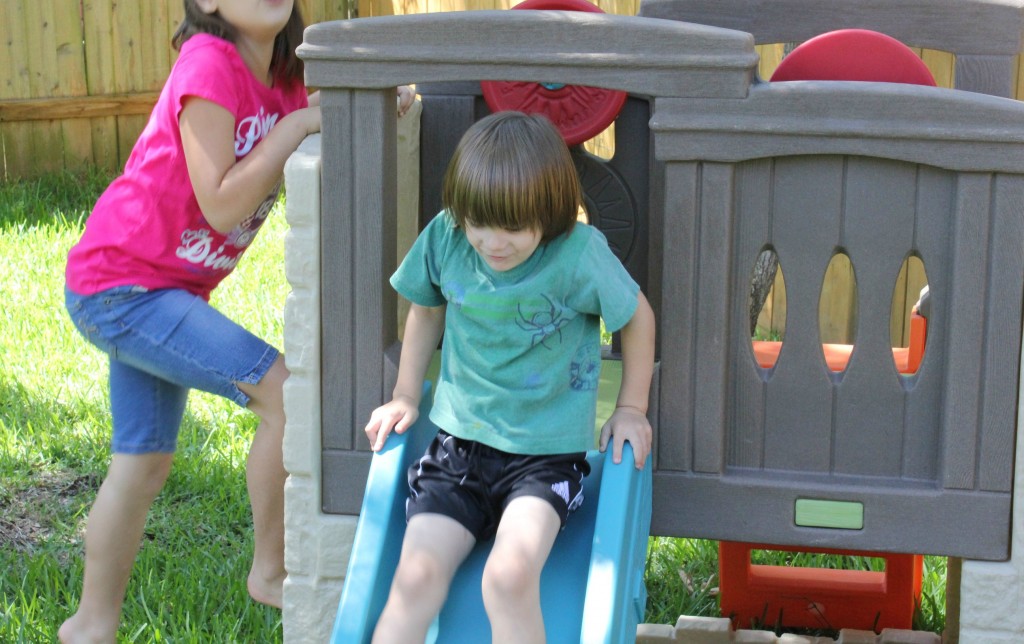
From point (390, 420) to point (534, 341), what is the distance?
298 millimetres

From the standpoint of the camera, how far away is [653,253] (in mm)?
2762

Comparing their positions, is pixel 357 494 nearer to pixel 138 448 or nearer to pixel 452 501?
pixel 452 501

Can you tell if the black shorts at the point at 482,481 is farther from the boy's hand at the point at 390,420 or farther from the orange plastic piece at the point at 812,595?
the orange plastic piece at the point at 812,595

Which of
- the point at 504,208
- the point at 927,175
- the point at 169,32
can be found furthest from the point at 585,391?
the point at 169,32

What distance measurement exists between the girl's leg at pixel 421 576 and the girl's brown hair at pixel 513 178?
505 millimetres

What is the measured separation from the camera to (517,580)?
195 centimetres

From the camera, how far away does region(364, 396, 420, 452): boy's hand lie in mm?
2205

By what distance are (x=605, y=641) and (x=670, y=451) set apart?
0.44m

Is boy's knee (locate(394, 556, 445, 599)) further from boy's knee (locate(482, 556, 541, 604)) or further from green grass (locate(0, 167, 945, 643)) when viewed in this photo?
green grass (locate(0, 167, 945, 643))

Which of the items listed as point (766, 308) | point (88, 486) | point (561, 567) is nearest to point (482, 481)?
point (561, 567)

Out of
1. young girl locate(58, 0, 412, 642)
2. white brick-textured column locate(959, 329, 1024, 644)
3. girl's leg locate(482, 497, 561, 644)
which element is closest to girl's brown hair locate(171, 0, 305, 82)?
young girl locate(58, 0, 412, 642)

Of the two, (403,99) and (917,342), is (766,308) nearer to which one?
(917,342)

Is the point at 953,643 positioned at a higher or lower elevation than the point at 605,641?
lower

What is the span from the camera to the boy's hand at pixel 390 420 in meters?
2.21
